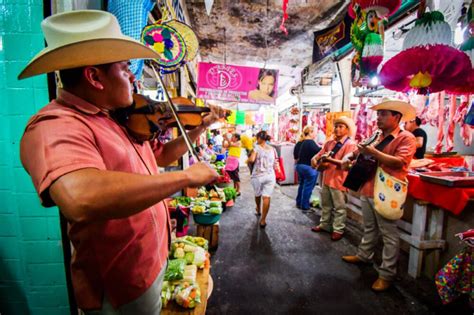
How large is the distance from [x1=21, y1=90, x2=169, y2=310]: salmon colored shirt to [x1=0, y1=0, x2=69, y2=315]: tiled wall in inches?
38.3

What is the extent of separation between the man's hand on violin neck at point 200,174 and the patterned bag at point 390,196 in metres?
2.53

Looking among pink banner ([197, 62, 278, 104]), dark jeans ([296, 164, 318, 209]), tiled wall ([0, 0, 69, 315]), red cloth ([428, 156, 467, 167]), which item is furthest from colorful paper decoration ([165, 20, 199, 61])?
red cloth ([428, 156, 467, 167])

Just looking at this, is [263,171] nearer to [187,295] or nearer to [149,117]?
[187,295]

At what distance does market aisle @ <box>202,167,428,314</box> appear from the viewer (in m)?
2.49

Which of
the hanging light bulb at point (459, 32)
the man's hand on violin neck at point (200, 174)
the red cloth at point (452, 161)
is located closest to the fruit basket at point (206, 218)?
the man's hand on violin neck at point (200, 174)

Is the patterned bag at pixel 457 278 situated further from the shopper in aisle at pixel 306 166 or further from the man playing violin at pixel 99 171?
the shopper in aisle at pixel 306 166

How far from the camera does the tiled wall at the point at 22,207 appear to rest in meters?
1.56

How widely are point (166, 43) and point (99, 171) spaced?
1.97 meters

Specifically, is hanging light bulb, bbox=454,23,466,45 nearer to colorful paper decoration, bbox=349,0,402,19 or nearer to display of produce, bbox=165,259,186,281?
colorful paper decoration, bbox=349,0,402,19

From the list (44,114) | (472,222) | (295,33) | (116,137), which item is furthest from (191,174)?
(295,33)

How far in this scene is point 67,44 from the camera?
0.88 metres

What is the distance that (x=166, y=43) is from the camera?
7.29ft

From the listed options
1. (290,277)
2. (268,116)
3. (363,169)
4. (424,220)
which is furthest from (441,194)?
(268,116)

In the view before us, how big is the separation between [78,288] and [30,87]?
1.49 meters
